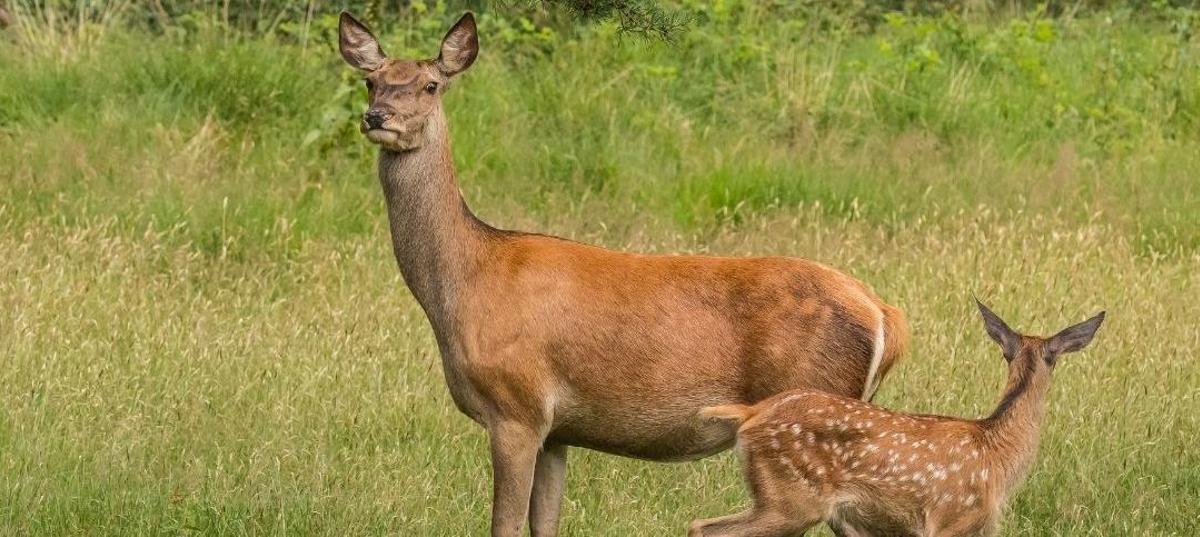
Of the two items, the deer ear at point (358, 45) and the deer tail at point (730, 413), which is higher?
the deer ear at point (358, 45)

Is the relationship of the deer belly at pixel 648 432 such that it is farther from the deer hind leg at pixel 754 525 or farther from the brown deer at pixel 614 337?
the deer hind leg at pixel 754 525

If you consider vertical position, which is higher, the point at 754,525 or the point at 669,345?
the point at 669,345

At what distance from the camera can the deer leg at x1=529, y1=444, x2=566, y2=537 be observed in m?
6.48

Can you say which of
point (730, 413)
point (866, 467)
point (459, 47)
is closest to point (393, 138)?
point (459, 47)

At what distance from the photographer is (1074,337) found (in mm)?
5973

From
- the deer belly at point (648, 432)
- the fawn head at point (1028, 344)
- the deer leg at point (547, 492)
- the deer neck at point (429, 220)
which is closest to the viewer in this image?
the fawn head at point (1028, 344)

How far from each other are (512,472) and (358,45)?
1473 millimetres

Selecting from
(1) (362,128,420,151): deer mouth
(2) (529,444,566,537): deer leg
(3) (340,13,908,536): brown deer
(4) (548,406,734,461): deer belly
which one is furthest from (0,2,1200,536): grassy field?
(1) (362,128,420,151): deer mouth

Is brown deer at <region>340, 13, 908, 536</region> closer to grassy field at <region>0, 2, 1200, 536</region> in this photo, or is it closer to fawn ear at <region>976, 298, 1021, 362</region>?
fawn ear at <region>976, 298, 1021, 362</region>

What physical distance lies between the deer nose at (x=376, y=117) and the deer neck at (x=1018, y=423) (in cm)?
195

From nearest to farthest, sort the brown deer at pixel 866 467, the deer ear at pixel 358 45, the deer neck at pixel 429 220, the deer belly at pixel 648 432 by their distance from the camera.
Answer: the brown deer at pixel 866 467
the deer belly at pixel 648 432
the deer neck at pixel 429 220
the deer ear at pixel 358 45

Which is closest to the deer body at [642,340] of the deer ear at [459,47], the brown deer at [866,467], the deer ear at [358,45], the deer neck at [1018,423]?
the brown deer at [866,467]

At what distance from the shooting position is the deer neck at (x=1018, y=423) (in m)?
6.02

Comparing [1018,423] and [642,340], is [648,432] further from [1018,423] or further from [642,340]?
A: [1018,423]
